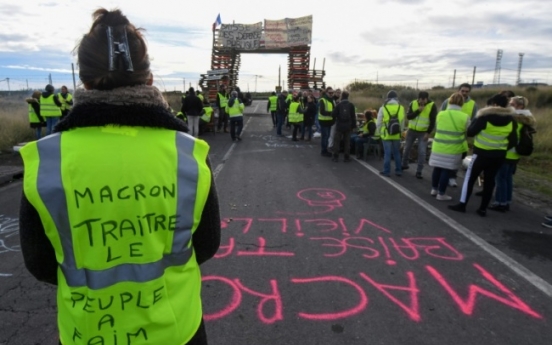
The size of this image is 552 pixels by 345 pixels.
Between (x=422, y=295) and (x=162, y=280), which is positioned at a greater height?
(x=162, y=280)

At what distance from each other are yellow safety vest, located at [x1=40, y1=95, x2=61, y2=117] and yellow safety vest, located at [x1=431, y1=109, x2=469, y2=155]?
34.9ft

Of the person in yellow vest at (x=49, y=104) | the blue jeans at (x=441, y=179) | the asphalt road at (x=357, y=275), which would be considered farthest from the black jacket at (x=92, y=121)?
the person in yellow vest at (x=49, y=104)

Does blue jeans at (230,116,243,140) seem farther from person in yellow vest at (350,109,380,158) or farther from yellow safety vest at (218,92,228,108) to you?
person in yellow vest at (350,109,380,158)

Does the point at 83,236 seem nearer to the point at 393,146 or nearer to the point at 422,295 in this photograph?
the point at 422,295

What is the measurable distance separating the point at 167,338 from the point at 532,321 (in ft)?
10.2

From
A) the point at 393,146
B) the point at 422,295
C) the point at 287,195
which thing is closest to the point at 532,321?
the point at 422,295

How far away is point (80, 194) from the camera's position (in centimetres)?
128

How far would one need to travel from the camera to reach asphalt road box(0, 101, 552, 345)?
3.05 meters

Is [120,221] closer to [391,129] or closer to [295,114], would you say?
[391,129]

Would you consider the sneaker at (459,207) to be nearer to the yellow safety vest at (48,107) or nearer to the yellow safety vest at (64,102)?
the yellow safety vest at (48,107)

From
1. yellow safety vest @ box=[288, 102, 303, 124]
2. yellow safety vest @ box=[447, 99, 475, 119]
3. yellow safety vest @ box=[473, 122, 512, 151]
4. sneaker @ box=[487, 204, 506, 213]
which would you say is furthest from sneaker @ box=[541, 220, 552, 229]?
yellow safety vest @ box=[288, 102, 303, 124]

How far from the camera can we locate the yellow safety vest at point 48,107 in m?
11.7

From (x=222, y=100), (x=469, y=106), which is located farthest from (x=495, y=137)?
(x=222, y=100)

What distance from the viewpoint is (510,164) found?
629cm
